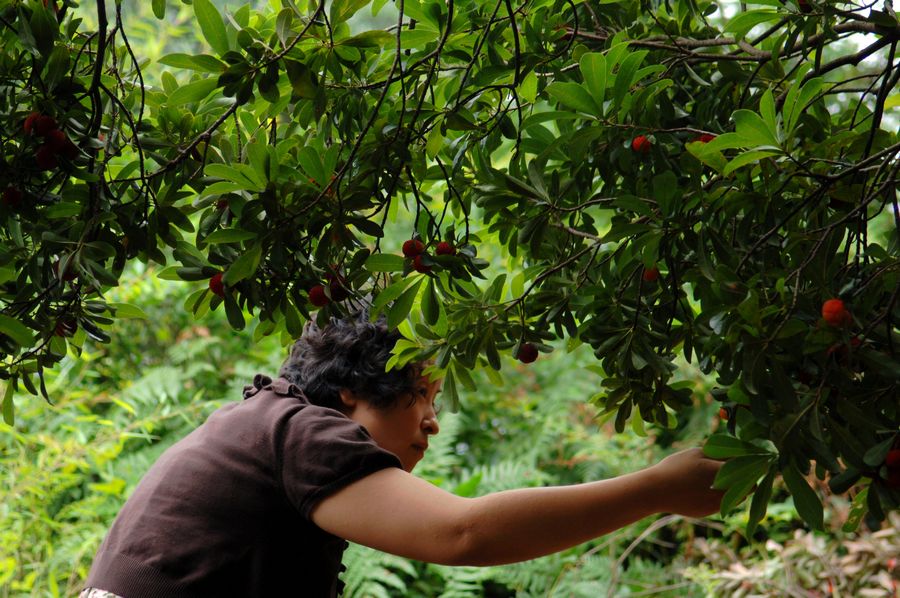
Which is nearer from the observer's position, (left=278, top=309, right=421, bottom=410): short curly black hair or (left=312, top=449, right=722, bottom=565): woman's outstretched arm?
(left=312, top=449, right=722, bottom=565): woman's outstretched arm

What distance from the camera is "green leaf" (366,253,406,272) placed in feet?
3.38

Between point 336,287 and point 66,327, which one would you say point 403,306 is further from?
point 66,327

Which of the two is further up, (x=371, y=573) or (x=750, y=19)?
(x=750, y=19)

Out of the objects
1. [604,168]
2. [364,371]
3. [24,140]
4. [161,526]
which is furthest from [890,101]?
[161,526]

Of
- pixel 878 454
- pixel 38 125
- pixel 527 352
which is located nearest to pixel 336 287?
pixel 527 352

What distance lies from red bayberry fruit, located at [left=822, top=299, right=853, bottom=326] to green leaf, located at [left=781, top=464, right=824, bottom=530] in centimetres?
13

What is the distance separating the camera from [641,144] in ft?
3.26

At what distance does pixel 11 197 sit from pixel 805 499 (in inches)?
33.8

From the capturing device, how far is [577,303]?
42.7 inches

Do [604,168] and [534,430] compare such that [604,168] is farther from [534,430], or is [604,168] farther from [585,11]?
[534,430]

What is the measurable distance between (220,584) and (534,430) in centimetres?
276

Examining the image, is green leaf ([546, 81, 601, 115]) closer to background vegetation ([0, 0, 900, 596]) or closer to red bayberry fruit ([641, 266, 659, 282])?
background vegetation ([0, 0, 900, 596])

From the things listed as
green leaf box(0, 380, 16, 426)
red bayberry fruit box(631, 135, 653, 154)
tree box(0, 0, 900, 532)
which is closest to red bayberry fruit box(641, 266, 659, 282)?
tree box(0, 0, 900, 532)

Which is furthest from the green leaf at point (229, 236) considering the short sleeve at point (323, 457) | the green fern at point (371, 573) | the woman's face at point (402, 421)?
the green fern at point (371, 573)
